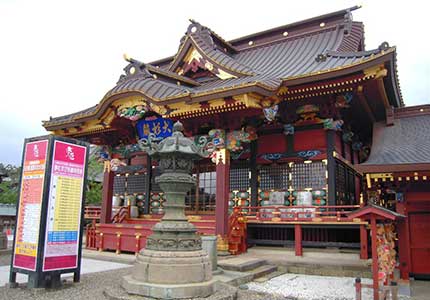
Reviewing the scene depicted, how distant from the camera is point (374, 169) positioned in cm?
920

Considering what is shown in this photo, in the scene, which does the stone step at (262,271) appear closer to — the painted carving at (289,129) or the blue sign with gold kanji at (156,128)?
the painted carving at (289,129)

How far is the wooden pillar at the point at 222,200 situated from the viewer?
11.4 meters

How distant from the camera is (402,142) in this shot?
1174cm

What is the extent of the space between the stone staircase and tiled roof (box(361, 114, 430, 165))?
3.76 m

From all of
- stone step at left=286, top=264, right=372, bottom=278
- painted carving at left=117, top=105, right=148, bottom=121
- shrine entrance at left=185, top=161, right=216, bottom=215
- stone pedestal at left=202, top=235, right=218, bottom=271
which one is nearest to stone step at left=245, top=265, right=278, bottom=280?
stone step at left=286, top=264, right=372, bottom=278

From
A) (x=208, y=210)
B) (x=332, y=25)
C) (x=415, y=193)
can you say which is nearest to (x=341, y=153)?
(x=415, y=193)

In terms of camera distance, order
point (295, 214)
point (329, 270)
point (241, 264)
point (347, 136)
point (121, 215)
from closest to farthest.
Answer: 1. point (241, 264)
2. point (329, 270)
3. point (295, 214)
4. point (347, 136)
5. point (121, 215)

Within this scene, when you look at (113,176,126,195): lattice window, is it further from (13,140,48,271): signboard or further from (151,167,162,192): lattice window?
(13,140,48,271): signboard

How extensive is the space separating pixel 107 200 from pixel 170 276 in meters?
9.24

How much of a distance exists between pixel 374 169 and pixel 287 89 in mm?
4008

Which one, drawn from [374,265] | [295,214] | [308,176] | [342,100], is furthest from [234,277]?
[342,100]

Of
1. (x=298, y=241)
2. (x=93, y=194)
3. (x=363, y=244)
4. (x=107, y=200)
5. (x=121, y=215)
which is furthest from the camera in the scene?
(x=93, y=194)

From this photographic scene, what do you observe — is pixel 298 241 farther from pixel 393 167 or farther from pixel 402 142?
pixel 402 142

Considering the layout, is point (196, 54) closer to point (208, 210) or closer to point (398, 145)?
point (208, 210)
